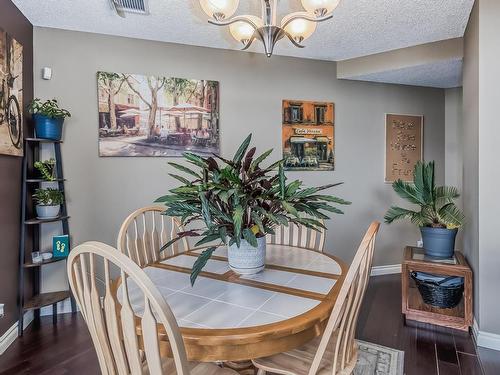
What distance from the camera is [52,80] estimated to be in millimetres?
2705

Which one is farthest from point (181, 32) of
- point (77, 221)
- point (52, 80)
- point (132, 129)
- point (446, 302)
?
point (446, 302)

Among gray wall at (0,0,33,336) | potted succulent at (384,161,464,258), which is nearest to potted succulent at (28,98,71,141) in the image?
gray wall at (0,0,33,336)

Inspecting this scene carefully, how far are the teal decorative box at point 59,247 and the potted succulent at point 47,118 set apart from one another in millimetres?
805

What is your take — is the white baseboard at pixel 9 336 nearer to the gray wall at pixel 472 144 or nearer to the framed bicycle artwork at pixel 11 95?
the framed bicycle artwork at pixel 11 95

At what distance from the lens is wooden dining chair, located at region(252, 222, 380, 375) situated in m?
1.10

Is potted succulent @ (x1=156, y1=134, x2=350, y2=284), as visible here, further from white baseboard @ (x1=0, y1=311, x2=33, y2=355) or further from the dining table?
white baseboard @ (x1=0, y1=311, x2=33, y2=355)

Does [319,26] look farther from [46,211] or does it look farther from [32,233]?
[32,233]

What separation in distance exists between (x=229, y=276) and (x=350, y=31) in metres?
2.38

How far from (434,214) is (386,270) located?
53.8 inches

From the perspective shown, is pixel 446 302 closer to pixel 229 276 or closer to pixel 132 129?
pixel 229 276

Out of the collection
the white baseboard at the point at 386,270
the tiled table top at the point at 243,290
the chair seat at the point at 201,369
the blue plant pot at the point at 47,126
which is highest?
the blue plant pot at the point at 47,126

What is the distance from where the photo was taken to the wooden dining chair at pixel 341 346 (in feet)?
3.60

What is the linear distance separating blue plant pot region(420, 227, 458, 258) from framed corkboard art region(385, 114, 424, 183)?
1.26 meters

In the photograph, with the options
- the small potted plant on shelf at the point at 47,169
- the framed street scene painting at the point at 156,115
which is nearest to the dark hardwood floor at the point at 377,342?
the small potted plant on shelf at the point at 47,169
